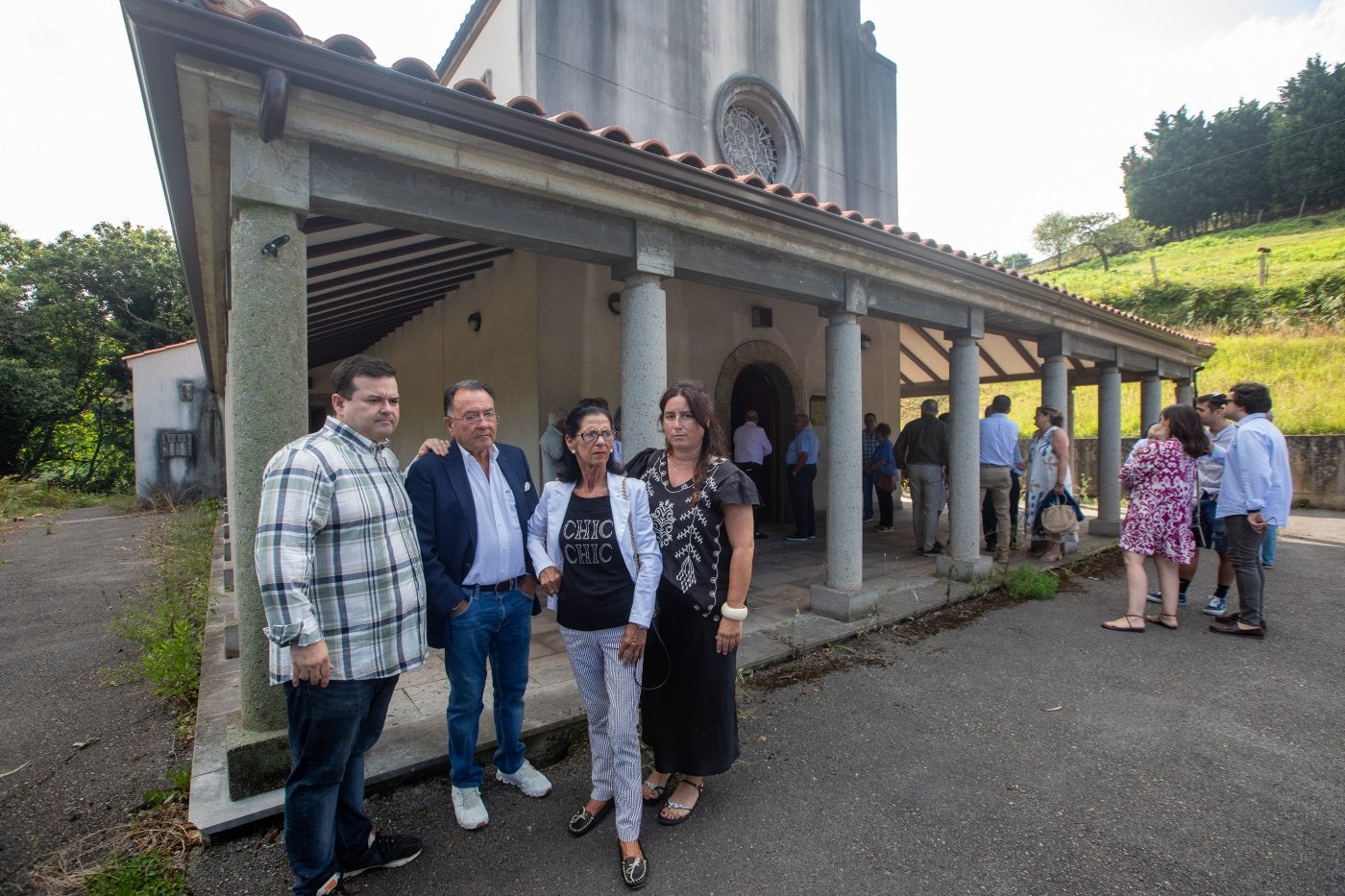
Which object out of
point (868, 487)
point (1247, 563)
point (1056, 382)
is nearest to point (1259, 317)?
point (1056, 382)

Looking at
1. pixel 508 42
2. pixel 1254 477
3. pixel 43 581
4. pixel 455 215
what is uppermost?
pixel 508 42

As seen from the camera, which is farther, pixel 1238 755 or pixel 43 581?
pixel 43 581

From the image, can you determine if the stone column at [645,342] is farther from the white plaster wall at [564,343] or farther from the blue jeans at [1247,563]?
the blue jeans at [1247,563]

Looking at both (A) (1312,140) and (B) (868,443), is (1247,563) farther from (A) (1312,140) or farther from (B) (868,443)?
(A) (1312,140)

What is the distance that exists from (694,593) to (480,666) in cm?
96

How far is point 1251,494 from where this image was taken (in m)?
4.79

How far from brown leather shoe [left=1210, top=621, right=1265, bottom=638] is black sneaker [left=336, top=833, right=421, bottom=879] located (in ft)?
19.4

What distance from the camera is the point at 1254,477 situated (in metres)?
4.77

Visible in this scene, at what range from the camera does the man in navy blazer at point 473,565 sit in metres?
2.50

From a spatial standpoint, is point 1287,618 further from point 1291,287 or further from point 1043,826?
point 1291,287

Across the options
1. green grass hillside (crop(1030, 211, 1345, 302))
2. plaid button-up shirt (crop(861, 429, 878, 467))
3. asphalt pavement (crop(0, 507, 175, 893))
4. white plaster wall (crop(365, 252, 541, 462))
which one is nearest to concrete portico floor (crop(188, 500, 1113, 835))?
asphalt pavement (crop(0, 507, 175, 893))

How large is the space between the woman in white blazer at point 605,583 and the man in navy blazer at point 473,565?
224 mm

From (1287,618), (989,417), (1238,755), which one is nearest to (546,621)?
(1238,755)

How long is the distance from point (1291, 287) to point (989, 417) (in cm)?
2330
